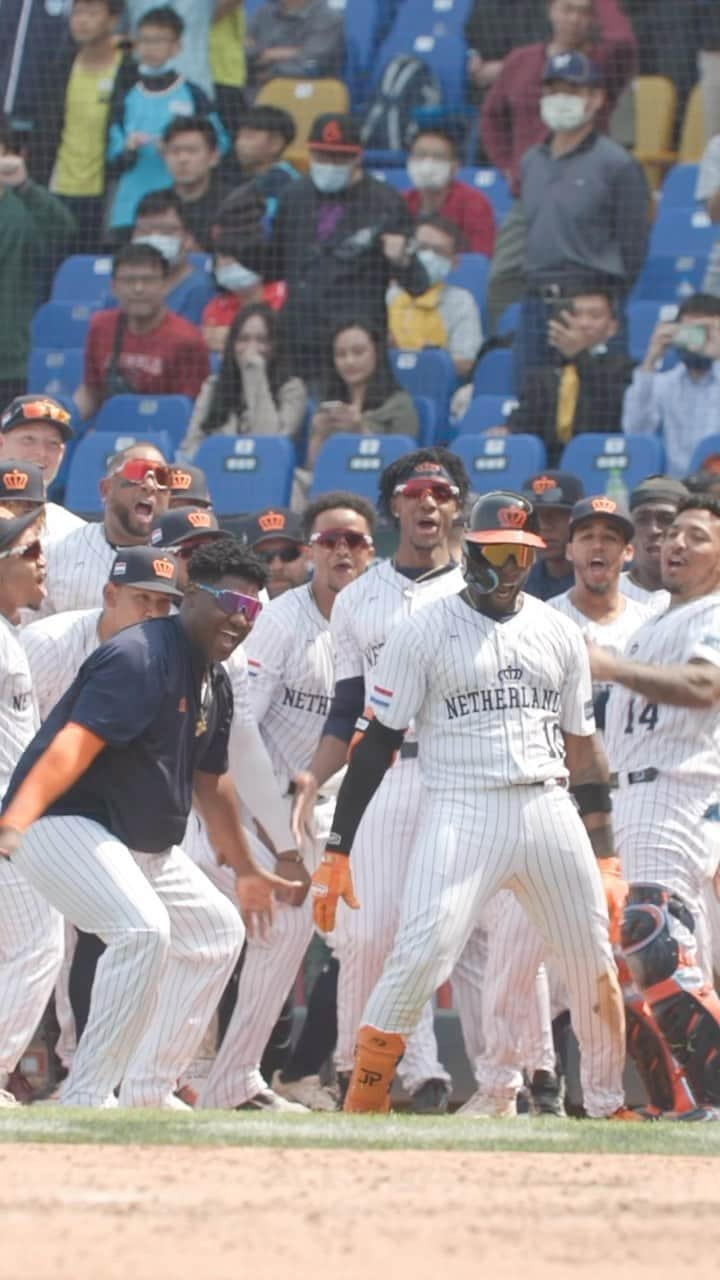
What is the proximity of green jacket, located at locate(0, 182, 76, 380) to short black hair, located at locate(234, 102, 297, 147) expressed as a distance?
3.66 ft

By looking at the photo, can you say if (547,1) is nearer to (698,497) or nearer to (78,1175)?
(698,497)

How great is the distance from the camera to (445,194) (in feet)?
38.7

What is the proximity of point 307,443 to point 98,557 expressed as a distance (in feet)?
11.0

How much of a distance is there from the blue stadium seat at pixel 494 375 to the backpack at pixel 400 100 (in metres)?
2.23

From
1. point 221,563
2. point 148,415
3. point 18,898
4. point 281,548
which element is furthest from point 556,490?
point 148,415

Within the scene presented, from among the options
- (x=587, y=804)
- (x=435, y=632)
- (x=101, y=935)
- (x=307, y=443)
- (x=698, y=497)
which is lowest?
(x=101, y=935)

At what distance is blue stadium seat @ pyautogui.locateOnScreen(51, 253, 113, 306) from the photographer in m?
12.3

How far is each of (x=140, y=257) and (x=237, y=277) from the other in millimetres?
578

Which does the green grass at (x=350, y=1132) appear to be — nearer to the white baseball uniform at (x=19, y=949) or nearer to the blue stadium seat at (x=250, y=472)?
the white baseball uniform at (x=19, y=949)

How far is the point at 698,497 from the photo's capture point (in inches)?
262

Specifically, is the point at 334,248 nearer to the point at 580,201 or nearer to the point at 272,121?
the point at 580,201

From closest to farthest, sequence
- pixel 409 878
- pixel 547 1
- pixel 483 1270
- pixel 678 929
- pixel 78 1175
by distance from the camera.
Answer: pixel 483 1270 → pixel 78 1175 → pixel 409 878 → pixel 678 929 → pixel 547 1

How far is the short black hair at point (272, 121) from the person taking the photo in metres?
12.2

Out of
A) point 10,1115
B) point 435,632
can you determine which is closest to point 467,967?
point 435,632
